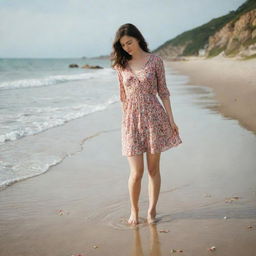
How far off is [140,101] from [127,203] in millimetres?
1295

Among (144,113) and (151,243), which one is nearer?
(151,243)

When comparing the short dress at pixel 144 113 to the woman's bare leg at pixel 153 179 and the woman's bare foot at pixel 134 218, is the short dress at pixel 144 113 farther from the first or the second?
the woman's bare foot at pixel 134 218

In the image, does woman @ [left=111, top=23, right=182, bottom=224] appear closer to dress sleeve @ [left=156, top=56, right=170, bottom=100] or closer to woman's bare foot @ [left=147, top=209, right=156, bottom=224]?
dress sleeve @ [left=156, top=56, right=170, bottom=100]

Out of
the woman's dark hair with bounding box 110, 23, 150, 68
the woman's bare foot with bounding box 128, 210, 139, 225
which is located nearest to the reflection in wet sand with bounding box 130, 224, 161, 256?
the woman's bare foot with bounding box 128, 210, 139, 225

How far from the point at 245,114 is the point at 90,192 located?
226 inches

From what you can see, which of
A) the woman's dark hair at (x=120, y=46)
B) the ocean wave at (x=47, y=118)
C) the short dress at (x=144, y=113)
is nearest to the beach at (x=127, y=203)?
the ocean wave at (x=47, y=118)

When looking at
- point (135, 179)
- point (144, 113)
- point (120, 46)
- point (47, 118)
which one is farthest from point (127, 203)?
point (47, 118)

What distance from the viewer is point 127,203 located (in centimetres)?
422

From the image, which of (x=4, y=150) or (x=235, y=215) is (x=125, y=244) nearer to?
(x=235, y=215)

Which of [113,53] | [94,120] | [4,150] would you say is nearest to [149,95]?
[113,53]

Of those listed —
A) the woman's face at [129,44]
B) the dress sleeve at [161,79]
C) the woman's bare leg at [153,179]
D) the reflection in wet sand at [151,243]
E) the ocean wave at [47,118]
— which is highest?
the woman's face at [129,44]

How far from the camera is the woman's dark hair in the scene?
11.5 ft

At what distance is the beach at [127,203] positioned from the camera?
3.25m

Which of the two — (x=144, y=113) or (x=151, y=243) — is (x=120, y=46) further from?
(x=151, y=243)
